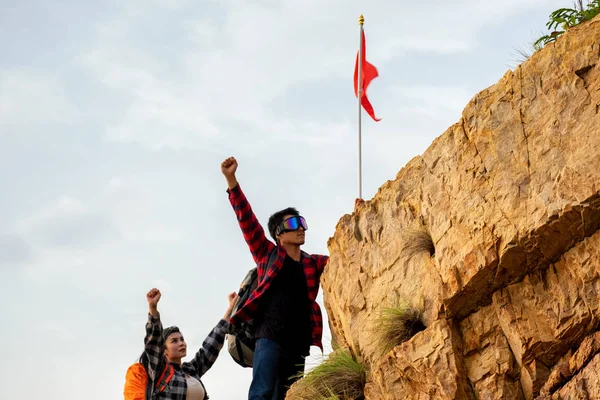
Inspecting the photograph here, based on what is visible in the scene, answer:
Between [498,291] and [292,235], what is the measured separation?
3.35 metres

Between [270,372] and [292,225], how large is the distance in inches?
75.8

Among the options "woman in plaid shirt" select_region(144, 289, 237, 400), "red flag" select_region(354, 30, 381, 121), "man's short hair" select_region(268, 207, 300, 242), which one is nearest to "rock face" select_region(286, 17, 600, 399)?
"man's short hair" select_region(268, 207, 300, 242)

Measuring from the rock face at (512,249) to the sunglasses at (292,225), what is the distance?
5.47 feet

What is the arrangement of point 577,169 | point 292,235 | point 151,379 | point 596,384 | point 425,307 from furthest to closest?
point 292,235 < point 151,379 < point 425,307 < point 577,169 < point 596,384

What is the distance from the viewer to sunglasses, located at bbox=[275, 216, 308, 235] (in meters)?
12.4

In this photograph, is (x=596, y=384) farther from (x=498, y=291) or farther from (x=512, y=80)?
(x=512, y=80)

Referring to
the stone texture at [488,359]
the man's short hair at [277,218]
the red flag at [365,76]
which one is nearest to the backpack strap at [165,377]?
the man's short hair at [277,218]

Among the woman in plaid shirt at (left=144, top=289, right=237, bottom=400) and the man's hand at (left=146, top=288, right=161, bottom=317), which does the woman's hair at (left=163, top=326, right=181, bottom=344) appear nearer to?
the woman in plaid shirt at (left=144, top=289, right=237, bottom=400)

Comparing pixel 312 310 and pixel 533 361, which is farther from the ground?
pixel 312 310

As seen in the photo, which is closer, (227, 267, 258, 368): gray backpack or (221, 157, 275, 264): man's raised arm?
(227, 267, 258, 368): gray backpack

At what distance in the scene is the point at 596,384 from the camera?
27.7 ft

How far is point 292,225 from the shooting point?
12.4 metres

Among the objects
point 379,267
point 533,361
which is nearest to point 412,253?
point 379,267

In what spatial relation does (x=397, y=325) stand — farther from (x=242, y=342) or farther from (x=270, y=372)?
(x=242, y=342)
